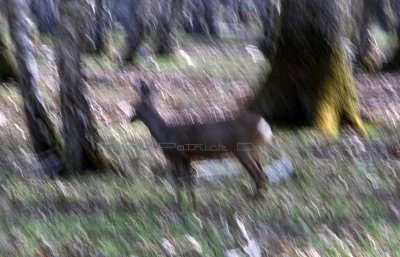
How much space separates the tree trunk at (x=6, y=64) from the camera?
17.1 meters

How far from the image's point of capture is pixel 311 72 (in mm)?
12000

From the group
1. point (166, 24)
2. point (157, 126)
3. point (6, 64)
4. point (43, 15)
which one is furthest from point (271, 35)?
point (43, 15)

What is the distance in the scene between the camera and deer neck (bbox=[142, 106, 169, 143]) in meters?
8.78

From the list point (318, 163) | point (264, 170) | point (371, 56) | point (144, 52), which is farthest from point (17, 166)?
point (144, 52)

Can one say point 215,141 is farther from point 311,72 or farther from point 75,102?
point 311,72

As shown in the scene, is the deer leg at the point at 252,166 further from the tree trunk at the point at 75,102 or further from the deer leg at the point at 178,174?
the tree trunk at the point at 75,102

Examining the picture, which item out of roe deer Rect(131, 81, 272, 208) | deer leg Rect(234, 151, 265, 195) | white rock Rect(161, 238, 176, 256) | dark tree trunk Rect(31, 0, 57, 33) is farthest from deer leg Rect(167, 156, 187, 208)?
dark tree trunk Rect(31, 0, 57, 33)

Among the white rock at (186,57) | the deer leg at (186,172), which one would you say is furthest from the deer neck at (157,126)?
the white rock at (186,57)

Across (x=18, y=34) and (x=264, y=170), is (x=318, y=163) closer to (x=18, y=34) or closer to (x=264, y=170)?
(x=264, y=170)

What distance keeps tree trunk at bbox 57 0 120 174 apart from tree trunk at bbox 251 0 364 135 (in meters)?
3.59

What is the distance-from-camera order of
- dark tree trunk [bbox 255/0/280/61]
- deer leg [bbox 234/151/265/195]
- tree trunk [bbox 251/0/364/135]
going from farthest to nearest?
dark tree trunk [bbox 255/0/280/61] → tree trunk [bbox 251/0/364/135] → deer leg [bbox 234/151/265/195]

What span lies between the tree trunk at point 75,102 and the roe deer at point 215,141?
4.12 ft

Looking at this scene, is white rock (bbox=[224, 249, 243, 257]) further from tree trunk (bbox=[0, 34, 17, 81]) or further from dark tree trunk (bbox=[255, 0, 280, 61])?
tree trunk (bbox=[0, 34, 17, 81])

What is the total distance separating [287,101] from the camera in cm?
1214
